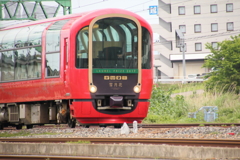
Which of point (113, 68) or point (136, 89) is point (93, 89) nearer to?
point (113, 68)

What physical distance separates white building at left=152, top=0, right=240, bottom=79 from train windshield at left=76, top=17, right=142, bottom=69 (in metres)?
48.4

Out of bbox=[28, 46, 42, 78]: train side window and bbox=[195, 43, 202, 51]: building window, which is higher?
bbox=[195, 43, 202, 51]: building window

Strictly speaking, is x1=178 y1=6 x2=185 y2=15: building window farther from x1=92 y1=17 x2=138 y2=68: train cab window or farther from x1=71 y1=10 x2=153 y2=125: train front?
x1=92 y1=17 x2=138 y2=68: train cab window

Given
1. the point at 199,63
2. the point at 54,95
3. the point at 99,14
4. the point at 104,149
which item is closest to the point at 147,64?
the point at 99,14

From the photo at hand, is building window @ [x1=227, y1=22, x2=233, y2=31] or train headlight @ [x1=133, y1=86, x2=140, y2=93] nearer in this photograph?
train headlight @ [x1=133, y1=86, x2=140, y2=93]

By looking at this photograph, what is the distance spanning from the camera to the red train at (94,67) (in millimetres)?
13164

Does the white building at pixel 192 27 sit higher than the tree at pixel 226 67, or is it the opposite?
the white building at pixel 192 27

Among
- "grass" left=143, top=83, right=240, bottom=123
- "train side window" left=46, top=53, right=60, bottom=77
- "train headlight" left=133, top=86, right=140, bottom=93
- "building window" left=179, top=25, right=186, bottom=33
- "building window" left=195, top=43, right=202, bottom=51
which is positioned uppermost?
"building window" left=179, top=25, right=186, bottom=33

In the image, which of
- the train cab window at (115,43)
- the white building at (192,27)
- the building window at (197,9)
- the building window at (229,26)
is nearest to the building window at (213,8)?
the white building at (192,27)

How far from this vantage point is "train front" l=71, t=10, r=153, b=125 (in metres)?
13.2

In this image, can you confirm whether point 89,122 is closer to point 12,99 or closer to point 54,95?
point 54,95

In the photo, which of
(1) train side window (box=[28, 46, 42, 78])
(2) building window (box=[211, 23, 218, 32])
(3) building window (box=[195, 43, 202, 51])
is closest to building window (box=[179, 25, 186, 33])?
(3) building window (box=[195, 43, 202, 51])

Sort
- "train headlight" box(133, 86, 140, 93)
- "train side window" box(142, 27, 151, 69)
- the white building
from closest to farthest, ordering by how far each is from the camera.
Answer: "train headlight" box(133, 86, 140, 93)
"train side window" box(142, 27, 151, 69)
the white building

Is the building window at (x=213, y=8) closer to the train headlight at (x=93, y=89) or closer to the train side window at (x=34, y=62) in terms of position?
the train side window at (x=34, y=62)
